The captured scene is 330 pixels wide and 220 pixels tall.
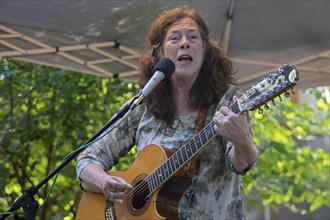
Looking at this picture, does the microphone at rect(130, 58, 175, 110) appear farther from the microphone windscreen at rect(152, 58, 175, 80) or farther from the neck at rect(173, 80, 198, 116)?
the neck at rect(173, 80, 198, 116)

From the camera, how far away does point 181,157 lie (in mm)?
2512

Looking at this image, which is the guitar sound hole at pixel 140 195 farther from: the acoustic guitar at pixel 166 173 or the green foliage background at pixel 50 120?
the green foliage background at pixel 50 120

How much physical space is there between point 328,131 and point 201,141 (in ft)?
23.2

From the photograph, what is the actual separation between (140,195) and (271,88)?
818mm

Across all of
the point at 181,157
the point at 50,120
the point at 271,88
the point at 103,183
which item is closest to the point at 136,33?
the point at 50,120

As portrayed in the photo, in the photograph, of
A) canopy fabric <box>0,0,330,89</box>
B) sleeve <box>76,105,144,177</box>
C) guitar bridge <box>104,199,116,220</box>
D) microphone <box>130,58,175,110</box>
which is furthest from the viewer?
canopy fabric <box>0,0,330,89</box>

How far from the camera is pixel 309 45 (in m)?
4.66

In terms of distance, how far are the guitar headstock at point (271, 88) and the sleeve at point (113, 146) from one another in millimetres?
798

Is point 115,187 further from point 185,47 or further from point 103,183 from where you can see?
point 185,47


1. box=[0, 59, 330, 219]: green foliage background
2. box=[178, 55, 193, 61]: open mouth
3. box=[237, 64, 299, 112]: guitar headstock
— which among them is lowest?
box=[237, 64, 299, 112]: guitar headstock

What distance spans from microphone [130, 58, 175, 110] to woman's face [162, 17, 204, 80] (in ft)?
0.80

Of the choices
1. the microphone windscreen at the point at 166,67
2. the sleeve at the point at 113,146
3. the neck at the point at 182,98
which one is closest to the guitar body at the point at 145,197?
the sleeve at the point at 113,146

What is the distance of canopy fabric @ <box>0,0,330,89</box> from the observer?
427 cm

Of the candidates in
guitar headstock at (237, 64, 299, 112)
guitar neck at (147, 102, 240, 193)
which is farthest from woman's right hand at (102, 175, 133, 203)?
guitar headstock at (237, 64, 299, 112)
